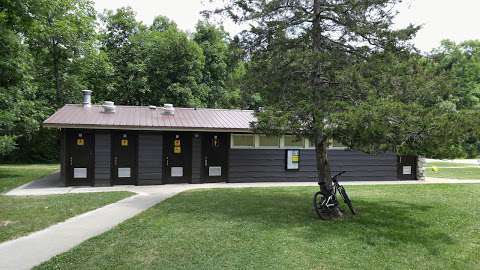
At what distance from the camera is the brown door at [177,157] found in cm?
1349

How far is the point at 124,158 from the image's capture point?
13055 millimetres

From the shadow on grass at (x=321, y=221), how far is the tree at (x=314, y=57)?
79cm

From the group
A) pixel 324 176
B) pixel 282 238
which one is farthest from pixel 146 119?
pixel 282 238

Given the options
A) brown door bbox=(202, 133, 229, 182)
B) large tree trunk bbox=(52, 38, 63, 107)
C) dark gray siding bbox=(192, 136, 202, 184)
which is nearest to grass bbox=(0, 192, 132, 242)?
dark gray siding bbox=(192, 136, 202, 184)

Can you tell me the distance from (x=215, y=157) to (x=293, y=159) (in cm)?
300

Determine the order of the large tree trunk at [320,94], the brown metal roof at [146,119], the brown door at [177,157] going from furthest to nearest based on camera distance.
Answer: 1. the brown door at [177,157]
2. the brown metal roof at [146,119]
3. the large tree trunk at [320,94]

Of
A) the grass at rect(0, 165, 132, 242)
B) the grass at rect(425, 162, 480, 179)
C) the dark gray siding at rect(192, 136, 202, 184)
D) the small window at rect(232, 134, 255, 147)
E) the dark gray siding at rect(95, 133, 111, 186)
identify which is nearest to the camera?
the grass at rect(0, 165, 132, 242)

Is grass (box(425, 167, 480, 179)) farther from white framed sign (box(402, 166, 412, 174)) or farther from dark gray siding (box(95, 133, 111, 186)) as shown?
dark gray siding (box(95, 133, 111, 186))

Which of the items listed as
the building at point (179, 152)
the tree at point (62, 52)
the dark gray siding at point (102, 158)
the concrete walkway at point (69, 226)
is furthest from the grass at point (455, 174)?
the tree at point (62, 52)

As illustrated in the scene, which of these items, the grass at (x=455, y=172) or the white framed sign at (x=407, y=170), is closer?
the white framed sign at (x=407, y=170)

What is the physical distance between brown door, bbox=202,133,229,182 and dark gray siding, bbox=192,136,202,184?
15 centimetres

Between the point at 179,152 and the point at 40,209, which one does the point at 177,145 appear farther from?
the point at 40,209

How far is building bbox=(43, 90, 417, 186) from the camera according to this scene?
12.6m

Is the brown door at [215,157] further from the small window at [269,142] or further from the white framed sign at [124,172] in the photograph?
the white framed sign at [124,172]
